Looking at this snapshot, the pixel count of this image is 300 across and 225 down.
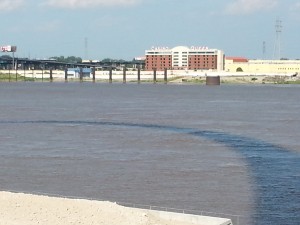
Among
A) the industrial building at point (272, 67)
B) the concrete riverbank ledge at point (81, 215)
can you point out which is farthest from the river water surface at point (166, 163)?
the industrial building at point (272, 67)

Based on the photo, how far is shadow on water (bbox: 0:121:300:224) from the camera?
1794cm

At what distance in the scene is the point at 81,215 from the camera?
48.9 feet

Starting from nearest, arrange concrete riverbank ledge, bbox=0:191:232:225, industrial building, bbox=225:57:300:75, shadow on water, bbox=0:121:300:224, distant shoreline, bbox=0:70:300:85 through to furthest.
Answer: concrete riverbank ledge, bbox=0:191:232:225
shadow on water, bbox=0:121:300:224
distant shoreline, bbox=0:70:300:85
industrial building, bbox=225:57:300:75

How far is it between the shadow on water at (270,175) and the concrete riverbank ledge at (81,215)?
2.80 m

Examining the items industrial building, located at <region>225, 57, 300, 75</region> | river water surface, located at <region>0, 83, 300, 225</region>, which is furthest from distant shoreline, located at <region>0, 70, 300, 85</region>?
river water surface, located at <region>0, 83, 300, 225</region>

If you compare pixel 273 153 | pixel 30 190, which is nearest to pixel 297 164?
pixel 273 153

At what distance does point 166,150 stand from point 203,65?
170 m

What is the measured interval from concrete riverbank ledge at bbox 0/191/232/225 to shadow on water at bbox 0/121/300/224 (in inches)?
110

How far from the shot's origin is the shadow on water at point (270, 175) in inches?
706

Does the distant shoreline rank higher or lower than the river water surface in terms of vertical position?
lower

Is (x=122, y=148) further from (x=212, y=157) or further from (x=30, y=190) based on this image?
(x=30, y=190)

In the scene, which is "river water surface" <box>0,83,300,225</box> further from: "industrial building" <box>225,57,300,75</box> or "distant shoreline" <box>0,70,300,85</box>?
"industrial building" <box>225,57,300,75</box>

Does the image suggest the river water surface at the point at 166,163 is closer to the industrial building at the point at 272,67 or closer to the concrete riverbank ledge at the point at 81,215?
the concrete riverbank ledge at the point at 81,215

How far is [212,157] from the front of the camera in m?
28.6
